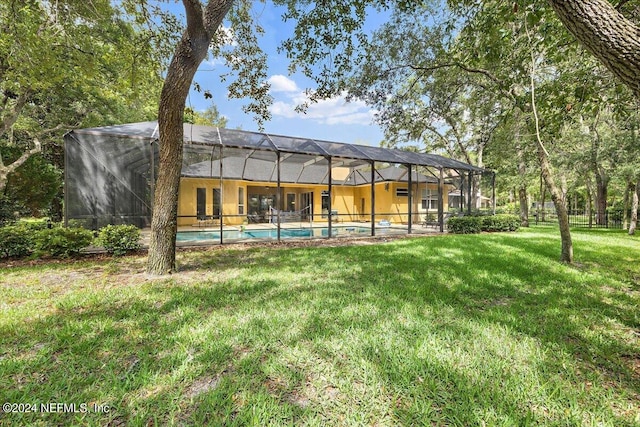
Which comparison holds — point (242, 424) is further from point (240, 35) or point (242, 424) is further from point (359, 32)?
point (240, 35)

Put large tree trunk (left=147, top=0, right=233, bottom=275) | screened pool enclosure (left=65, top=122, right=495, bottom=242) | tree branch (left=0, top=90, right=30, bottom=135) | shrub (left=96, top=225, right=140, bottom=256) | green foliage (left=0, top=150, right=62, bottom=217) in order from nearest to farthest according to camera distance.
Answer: large tree trunk (left=147, top=0, right=233, bottom=275) → shrub (left=96, top=225, right=140, bottom=256) → screened pool enclosure (left=65, top=122, right=495, bottom=242) → tree branch (left=0, top=90, right=30, bottom=135) → green foliage (left=0, top=150, right=62, bottom=217)

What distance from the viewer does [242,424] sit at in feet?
5.17

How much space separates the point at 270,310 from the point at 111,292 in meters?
2.56

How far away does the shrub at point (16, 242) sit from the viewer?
6008 mm

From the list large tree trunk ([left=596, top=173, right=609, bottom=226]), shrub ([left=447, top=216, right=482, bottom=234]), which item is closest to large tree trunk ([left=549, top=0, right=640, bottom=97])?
shrub ([left=447, top=216, right=482, bottom=234])

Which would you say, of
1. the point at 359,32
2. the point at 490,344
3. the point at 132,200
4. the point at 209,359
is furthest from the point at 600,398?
the point at 132,200

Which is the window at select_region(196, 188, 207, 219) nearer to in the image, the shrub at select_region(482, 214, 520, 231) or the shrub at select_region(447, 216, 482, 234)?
the shrub at select_region(447, 216, 482, 234)

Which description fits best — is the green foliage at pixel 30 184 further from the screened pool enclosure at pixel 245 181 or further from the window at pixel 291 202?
the window at pixel 291 202

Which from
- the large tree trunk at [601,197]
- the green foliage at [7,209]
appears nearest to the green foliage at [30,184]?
the green foliage at [7,209]

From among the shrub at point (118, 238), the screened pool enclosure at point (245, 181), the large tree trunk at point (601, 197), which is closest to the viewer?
the shrub at point (118, 238)

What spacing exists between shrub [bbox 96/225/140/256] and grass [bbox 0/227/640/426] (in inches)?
75.1

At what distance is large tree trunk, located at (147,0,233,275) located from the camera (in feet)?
15.2

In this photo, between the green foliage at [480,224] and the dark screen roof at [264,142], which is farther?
the green foliage at [480,224]

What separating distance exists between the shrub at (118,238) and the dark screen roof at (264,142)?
8.45 ft
